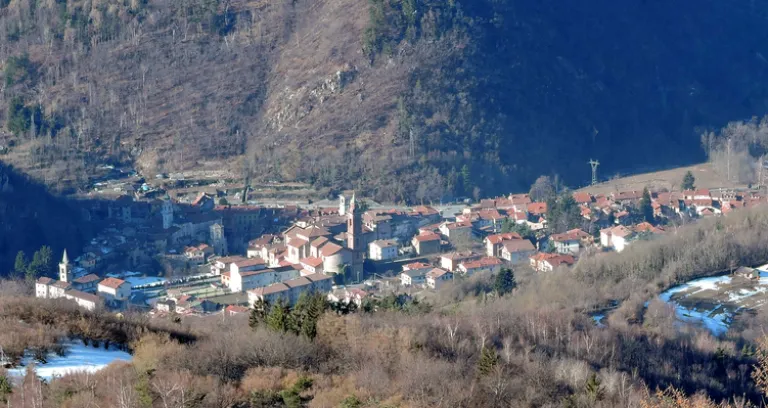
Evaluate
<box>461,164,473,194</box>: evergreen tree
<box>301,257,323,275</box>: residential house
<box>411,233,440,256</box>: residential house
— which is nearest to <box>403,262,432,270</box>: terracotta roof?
<box>411,233,440,256</box>: residential house

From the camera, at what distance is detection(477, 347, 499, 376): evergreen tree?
1295cm

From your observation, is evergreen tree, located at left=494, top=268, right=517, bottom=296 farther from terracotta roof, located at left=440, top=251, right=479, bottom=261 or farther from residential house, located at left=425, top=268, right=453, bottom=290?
terracotta roof, located at left=440, top=251, right=479, bottom=261

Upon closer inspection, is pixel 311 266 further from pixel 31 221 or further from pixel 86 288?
pixel 31 221

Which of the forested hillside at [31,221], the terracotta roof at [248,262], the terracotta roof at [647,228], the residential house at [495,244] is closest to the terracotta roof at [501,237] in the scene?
the residential house at [495,244]

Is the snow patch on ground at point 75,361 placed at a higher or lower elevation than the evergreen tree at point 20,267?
higher

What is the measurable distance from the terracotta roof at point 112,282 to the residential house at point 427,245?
10.4m

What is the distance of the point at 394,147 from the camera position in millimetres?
44562

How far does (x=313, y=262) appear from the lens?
107 feet

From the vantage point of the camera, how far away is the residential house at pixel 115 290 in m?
30.1

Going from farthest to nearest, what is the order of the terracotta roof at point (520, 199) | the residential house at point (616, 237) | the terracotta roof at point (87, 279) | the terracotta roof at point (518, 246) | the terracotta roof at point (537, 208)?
the terracotta roof at point (520, 199) → the terracotta roof at point (537, 208) → the residential house at point (616, 237) → the terracotta roof at point (518, 246) → the terracotta roof at point (87, 279)

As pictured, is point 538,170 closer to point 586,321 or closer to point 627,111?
point 627,111

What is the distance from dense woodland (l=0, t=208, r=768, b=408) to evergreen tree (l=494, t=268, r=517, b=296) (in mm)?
5774

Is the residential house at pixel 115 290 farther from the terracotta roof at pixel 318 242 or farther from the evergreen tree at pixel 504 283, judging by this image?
the evergreen tree at pixel 504 283

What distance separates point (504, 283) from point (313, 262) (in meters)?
7.86
